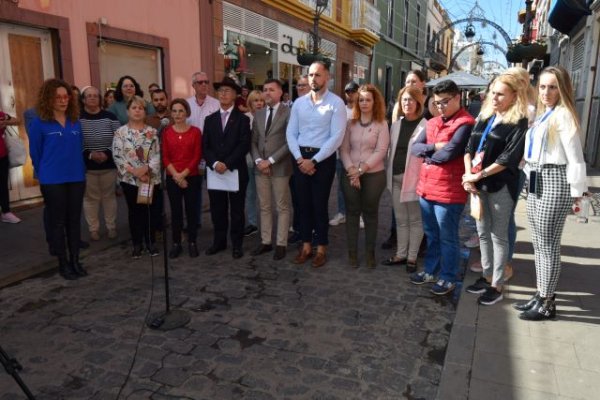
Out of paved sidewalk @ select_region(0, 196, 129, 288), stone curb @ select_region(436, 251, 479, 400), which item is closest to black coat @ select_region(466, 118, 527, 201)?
stone curb @ select_region(436, 251, 479, 400)

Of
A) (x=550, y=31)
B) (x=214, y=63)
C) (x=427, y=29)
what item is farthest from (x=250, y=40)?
(x=427, y=29)

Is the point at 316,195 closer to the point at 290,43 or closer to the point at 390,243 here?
the point at 390,243

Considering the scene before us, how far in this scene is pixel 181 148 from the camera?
5.03m

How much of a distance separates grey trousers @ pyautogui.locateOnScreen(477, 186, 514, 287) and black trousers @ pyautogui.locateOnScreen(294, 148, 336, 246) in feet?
5.08

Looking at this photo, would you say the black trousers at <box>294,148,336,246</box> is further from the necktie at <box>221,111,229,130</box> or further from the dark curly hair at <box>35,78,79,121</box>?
the dark curly hair at <box>35,78,79,121</box>

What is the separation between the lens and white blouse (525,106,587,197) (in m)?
3.17

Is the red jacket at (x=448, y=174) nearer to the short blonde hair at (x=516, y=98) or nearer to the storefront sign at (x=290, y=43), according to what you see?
the short blonde hair at (x=516, y=98)

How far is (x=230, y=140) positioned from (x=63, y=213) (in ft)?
5.90

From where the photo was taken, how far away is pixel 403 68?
92.2ft

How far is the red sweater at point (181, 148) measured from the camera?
504 cm

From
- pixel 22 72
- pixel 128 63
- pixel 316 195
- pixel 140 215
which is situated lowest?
pixel 140 215

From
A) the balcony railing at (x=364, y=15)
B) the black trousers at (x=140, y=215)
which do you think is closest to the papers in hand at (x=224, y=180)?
the black trousers at (x=140, y=215)

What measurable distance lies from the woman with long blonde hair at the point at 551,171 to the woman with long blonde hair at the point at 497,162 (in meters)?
0.12

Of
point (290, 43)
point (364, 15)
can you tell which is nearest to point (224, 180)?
point (290, 43)
